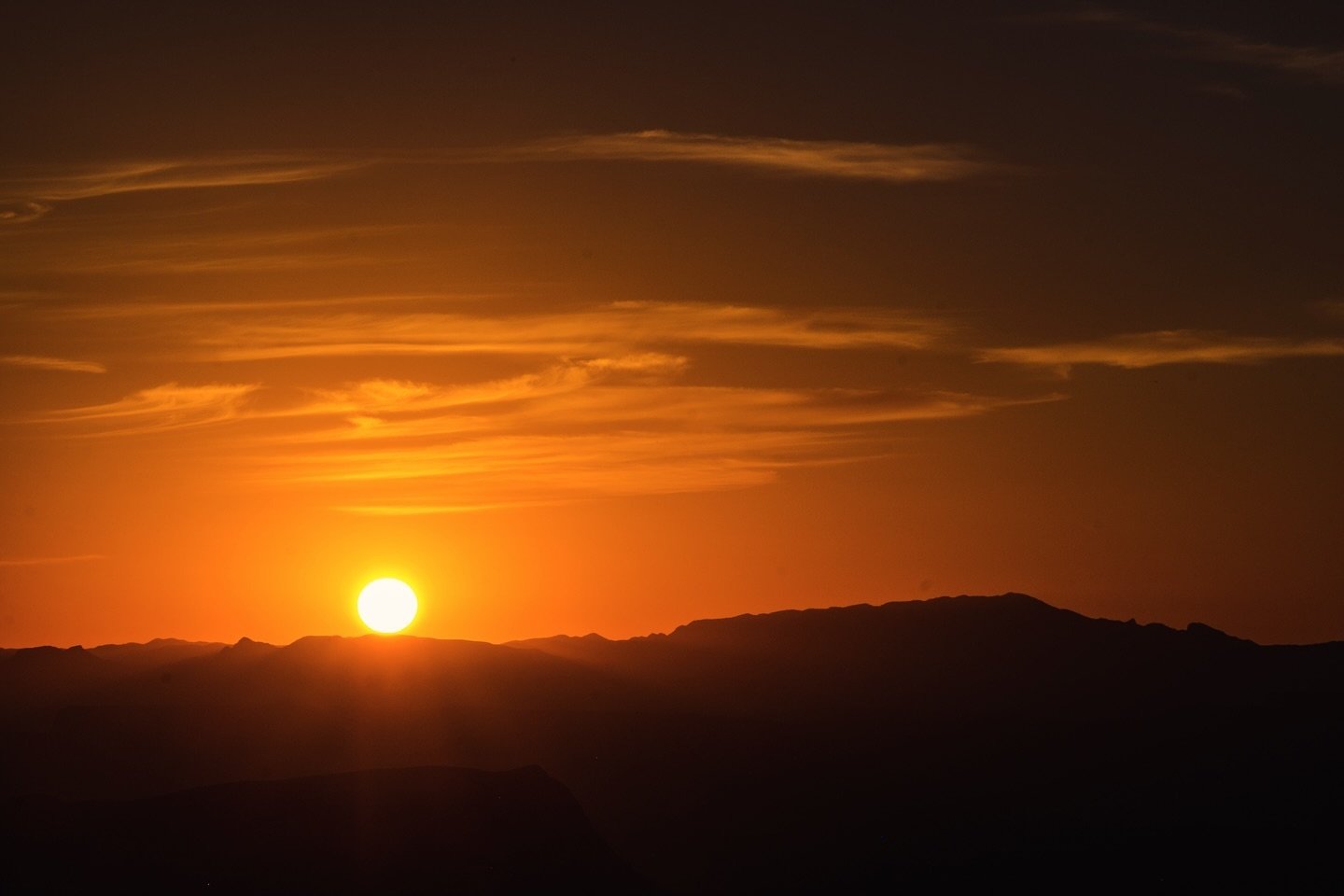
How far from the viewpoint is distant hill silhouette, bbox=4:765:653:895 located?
108m

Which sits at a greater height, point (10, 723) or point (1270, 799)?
point (10, 723)

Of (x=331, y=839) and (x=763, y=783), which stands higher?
(x=331, y=839)

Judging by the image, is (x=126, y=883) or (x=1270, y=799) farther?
(x=1270, y=799)

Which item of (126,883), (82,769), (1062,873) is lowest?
(1062,873)

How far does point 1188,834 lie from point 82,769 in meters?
114

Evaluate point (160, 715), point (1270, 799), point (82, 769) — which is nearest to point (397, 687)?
point (160, 715)

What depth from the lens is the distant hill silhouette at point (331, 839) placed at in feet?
356

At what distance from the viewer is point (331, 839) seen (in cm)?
11606

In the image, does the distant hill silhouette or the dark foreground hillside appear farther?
the dark foreground hillside

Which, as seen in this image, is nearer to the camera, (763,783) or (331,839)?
(331,839)

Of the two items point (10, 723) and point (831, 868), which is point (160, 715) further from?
point (831, 868)

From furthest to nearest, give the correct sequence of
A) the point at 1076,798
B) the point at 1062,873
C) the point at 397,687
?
the point at 397,687, the point at 1076,798, the point at 1062,873

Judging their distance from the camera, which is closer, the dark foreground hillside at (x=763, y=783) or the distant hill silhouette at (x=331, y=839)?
the distant hill silhouette at (x=331, y=839)

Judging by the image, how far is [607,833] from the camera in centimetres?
16912
